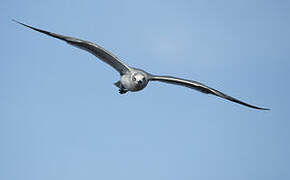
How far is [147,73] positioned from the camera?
33.6 metres

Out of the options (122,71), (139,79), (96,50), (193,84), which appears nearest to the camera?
(139,79)

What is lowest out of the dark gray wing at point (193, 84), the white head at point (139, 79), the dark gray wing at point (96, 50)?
the white head at point (139, 79)

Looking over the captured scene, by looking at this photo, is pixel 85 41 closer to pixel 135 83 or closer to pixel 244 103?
pixel 135 83

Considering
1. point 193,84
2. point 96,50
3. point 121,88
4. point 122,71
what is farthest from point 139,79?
point 193,84

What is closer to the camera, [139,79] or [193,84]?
[139,79]

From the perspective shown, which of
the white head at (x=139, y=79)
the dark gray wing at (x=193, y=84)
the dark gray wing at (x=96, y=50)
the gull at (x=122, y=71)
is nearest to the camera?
the white head at (x=139, y=79)

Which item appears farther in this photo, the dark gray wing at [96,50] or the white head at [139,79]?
the dark gray wing at [96,50]

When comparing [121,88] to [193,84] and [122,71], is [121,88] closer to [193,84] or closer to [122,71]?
[122,71]

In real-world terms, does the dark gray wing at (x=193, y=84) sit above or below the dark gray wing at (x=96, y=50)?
below

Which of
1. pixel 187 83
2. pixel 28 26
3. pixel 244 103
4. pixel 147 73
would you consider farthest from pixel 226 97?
pixel 28 26

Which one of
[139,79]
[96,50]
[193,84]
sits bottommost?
[139,79]

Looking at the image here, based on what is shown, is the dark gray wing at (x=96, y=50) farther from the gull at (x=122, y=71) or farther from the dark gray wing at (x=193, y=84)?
the dark gray wing at (x=193, y=84)

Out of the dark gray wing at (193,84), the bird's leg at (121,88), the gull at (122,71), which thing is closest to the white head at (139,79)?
the gull at (122,71)

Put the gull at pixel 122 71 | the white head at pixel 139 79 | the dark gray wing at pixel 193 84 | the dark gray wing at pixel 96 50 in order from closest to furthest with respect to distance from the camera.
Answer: the white head at pixel 139 79 < the gull at pixel 122 71 < the dark gray wing at pixel 96 50 < the dark gray wing at pixel 193 84
